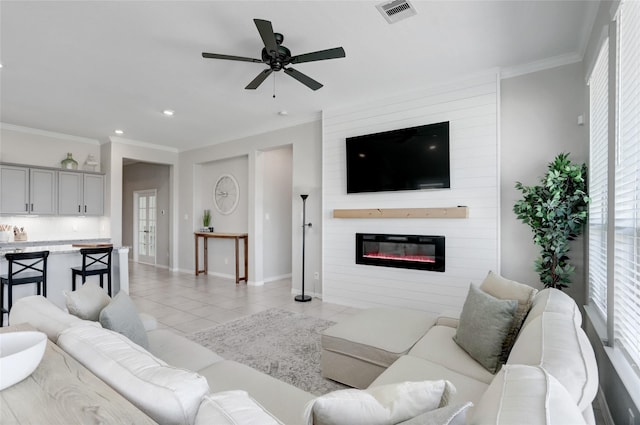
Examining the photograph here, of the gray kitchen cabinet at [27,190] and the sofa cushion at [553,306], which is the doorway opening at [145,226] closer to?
the gray kitchen cabinet at [27,190]

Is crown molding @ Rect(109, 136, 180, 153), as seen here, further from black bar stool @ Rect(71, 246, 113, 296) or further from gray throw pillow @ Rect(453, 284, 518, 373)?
gray throw pillow @ Rect(453, 284, 518, 373)

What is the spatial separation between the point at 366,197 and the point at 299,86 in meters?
1.66

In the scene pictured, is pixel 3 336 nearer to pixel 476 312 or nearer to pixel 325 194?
pixel 476 312

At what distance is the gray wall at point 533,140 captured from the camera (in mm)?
3130

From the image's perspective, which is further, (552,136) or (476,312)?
(552,136)

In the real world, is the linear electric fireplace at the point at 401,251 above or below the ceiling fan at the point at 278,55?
below

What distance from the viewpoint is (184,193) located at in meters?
7.35

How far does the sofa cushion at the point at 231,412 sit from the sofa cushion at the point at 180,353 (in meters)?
1.04

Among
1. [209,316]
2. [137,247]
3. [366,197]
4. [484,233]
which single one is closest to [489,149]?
[484,233]

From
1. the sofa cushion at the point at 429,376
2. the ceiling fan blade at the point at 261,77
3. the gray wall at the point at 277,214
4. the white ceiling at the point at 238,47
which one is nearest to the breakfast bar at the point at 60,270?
the white ceiling at the point at 238,47

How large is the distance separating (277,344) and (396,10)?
3.08 meters

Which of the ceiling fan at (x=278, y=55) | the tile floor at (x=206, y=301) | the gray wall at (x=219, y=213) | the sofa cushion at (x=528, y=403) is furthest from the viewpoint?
the gray wall at (x=219, y=213)

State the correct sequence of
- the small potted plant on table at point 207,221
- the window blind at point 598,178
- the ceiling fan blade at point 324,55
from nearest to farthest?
the window blind at point 598,178 → the ceiling fan blade at point 324,55 → the small potted plant on table at point 207,221

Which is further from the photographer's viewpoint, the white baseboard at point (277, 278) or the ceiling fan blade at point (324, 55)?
the white baseboard at point (277, 278)
